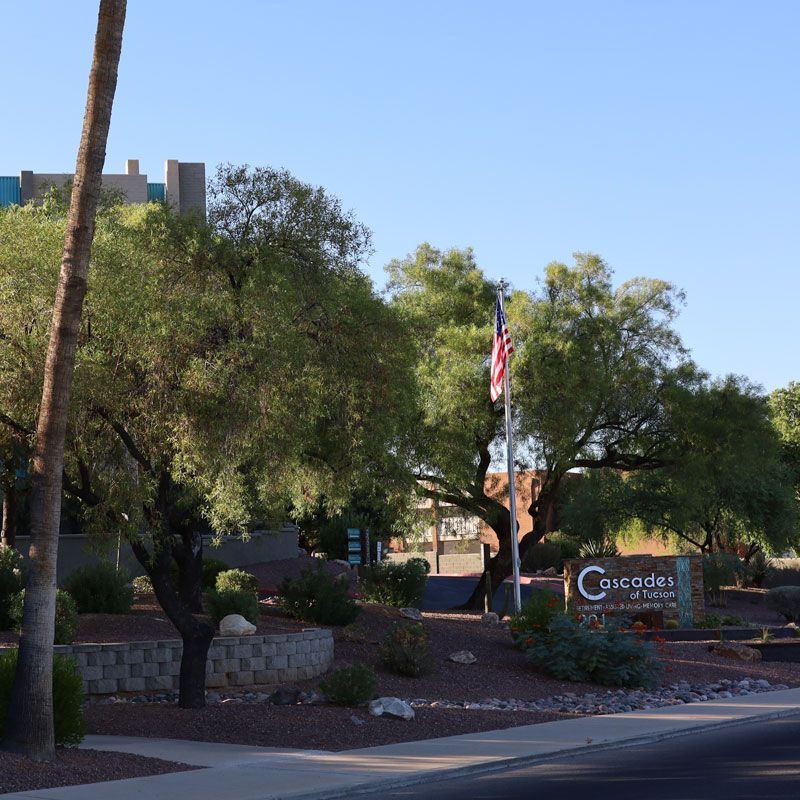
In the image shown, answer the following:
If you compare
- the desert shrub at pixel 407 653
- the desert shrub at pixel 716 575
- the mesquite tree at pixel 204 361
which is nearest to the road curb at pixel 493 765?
the mesquite tree at pixel 204 361

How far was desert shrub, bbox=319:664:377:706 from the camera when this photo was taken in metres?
16.2

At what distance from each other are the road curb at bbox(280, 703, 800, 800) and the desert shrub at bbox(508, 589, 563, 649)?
6.28 m

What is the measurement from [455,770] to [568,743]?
2.25m

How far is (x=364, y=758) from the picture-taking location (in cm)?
1289

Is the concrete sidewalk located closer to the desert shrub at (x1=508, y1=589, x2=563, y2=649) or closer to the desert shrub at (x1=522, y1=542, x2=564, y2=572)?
the desert shrub at (x1=508, y1=589, x2=563, y2=649)

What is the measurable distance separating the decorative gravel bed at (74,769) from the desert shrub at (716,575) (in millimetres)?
30273

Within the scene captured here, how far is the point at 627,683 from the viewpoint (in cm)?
1995

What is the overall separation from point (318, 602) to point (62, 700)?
10.1m

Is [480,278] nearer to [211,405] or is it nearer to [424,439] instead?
[424,439]

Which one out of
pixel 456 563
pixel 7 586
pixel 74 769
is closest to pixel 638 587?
pixel 7 586

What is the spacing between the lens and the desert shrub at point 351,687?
16172 millimetres

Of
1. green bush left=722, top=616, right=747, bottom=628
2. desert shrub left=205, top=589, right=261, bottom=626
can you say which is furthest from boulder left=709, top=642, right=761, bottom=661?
desert shrub left=205, top=589, right=261, bottom=626

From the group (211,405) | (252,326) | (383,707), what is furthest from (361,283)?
(383,707)

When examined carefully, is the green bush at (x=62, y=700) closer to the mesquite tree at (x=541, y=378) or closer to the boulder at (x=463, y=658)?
the boulder at (x=463, y=658)
